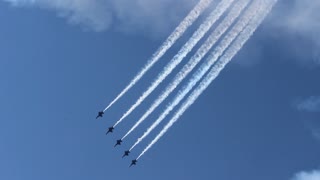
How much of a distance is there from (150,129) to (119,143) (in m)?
19.9

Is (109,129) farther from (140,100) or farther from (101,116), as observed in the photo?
(140,100)

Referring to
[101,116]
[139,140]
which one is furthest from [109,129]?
[139,140]

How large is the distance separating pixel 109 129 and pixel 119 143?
2.91 meters

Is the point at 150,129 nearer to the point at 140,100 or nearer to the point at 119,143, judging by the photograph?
the point at 140,100

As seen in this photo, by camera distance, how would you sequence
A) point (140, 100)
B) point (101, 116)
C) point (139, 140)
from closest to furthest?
1. point (140, 100)
2. point (139, 140)
3. point (101, 116)

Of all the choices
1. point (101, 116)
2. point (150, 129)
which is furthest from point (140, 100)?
point (101, 116)

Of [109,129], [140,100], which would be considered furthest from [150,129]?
[109,129]

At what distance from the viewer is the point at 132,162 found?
338 feet

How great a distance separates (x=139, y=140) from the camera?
89.1m

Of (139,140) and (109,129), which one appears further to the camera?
(109,129)

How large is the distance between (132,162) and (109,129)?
6.14 meters

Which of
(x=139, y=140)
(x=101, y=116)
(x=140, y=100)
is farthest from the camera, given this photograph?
(x=101, y=116)

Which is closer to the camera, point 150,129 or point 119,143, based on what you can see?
point 150,129

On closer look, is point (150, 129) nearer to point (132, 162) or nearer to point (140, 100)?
point (140, 100)
